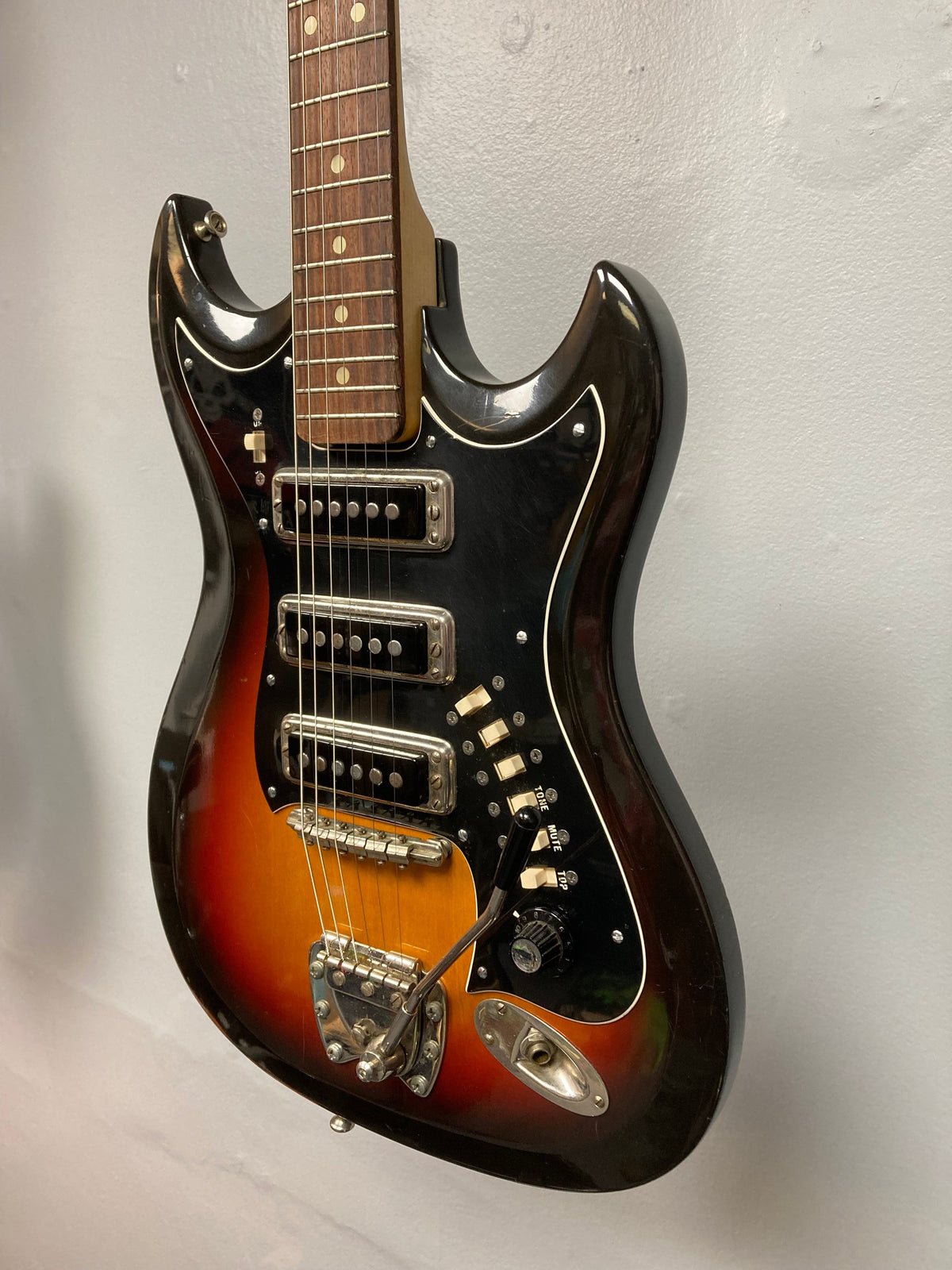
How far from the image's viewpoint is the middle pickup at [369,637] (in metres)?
0.60

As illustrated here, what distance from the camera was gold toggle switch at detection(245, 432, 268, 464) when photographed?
2.15 ft

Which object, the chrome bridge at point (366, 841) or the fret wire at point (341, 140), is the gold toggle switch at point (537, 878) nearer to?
the chrome bridge at point (366, 841)

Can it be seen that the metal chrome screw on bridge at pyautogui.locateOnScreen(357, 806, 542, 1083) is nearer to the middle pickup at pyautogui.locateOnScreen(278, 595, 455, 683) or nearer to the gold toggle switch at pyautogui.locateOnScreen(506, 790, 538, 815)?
the gold toggle switch at pyautogui.locateOnScreen(506, 790, 538, 815)

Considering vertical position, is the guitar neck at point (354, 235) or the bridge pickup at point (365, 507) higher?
the guitar neck at point (354, 235)

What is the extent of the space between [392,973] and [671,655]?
34cm

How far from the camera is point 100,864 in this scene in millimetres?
1170

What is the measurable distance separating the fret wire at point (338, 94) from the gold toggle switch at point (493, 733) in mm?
409

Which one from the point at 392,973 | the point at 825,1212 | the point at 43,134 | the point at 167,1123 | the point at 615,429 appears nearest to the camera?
the point at 615,429

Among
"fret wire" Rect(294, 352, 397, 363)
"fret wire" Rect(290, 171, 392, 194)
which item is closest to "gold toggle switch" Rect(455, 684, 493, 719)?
"fret wire" Rect(294, 352, 397, 363)

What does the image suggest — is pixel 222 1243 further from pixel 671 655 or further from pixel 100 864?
pixel 671 655

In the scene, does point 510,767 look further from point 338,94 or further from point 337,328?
point 338,94

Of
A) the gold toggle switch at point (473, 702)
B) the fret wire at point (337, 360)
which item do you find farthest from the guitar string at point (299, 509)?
the gold toggle switch at point (473, 702)

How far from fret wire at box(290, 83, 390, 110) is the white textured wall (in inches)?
8.3

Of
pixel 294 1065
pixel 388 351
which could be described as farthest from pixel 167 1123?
pixel 388 351
